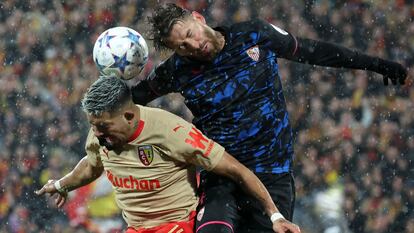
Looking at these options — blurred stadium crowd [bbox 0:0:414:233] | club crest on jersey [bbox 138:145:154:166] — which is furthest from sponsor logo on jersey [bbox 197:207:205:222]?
blurred stadium crowd [bbox 0:0:414:233]

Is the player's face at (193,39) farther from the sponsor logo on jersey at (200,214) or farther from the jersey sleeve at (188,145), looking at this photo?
the sponsor logo on jersey at (200,214)

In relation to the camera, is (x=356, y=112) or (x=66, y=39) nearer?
(x=356, y=112)

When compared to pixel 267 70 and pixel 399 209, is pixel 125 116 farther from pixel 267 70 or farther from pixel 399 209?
pixel 399 209

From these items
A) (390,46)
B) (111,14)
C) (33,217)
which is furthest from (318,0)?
(33,217)

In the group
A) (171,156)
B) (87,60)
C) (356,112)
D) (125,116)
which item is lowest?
(356,112)

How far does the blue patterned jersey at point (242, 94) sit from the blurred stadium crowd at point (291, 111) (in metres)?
2.77

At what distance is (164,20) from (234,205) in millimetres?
859

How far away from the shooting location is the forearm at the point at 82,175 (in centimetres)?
340

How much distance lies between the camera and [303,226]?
608cm

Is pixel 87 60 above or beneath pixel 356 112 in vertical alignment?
above

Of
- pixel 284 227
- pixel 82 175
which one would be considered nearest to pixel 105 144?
pixel 82 175

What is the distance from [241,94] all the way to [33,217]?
11.9 feet

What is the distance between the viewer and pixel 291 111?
20.5 ft

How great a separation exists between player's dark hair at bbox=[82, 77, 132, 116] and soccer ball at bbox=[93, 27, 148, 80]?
→ 0.44 meters
